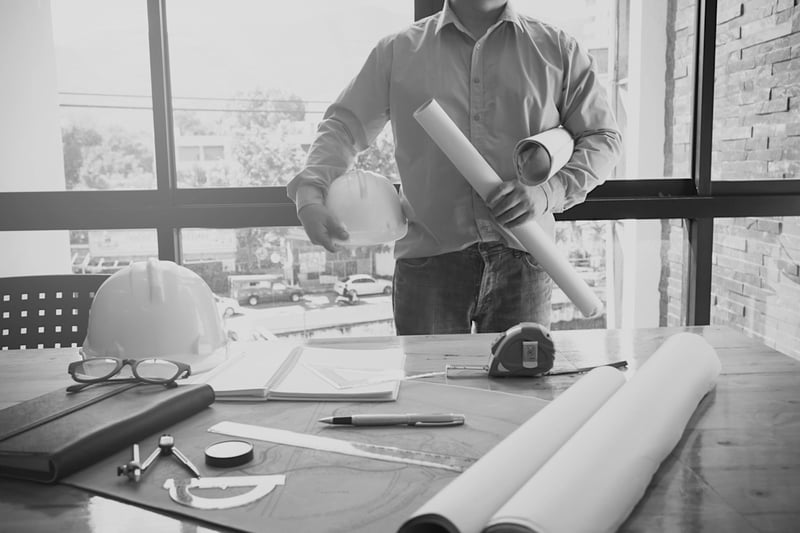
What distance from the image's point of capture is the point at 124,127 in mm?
2727

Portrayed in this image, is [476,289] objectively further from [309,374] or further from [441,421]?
[441,421]

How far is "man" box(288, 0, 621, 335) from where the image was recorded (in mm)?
1862

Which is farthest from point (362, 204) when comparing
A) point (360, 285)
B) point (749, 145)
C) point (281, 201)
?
point (749, 145)

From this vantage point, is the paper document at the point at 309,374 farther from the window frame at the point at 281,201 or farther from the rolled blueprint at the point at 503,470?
the window frame at the point at 281,201

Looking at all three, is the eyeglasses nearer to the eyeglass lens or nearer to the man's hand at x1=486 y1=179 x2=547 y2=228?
the eyeglass lens

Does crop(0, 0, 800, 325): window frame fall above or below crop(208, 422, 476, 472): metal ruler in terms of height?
above

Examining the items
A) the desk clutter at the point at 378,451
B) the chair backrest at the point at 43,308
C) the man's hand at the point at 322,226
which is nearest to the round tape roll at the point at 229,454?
the desk clutter at the point at 378,451

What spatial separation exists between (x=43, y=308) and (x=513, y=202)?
123 centimetres

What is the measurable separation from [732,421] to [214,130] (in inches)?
90.4

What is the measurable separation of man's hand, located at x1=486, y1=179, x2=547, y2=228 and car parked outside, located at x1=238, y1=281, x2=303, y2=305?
146 cm

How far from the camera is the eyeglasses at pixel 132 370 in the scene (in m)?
1.07

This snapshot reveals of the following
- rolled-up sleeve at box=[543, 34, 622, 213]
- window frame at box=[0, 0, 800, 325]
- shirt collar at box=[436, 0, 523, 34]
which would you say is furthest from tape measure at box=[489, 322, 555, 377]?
window frame at box=[0, 0, 800, 325]

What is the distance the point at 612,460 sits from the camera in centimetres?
71

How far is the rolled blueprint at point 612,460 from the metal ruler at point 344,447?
0.54 ft
